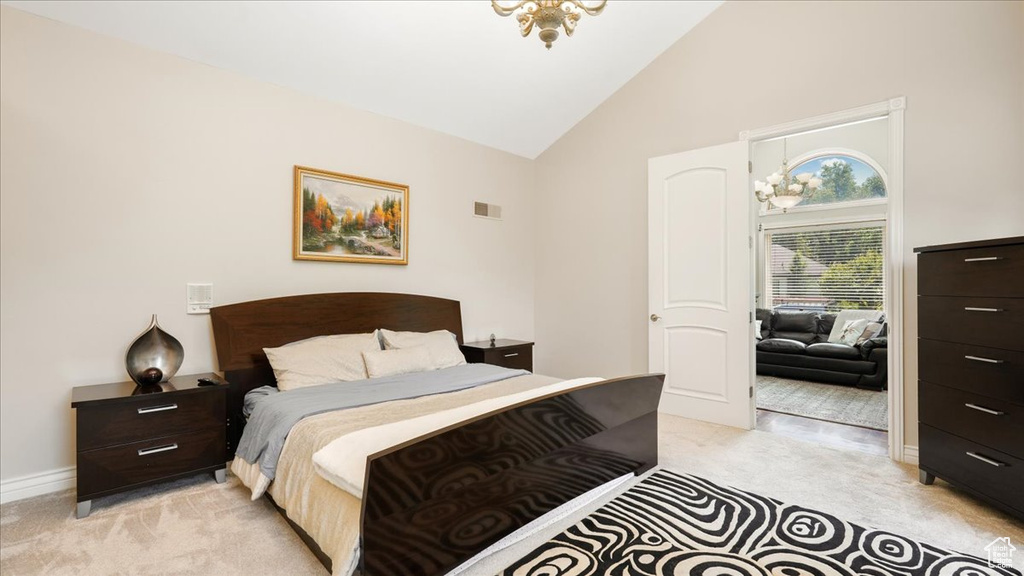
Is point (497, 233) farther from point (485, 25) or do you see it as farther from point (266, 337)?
point (266, 337)

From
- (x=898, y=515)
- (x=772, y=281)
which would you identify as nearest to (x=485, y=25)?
(x=898, y=515)

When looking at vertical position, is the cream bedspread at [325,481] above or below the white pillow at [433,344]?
below

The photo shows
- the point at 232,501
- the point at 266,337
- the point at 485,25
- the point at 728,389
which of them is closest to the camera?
the point at 232,501

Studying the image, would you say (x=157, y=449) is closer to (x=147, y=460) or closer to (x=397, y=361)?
(x=147, y=460)

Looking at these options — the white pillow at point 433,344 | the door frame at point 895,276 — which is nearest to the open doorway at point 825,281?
the door frame at point 895,276

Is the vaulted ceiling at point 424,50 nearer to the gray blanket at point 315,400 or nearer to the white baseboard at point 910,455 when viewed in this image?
the gray blanket at point 315,400

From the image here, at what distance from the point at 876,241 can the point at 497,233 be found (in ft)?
18.7

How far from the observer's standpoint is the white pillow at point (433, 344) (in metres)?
3.47

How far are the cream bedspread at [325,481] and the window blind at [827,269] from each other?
651 cm

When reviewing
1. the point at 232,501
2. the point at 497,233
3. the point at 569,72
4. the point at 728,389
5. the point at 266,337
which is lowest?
the point at 232,501

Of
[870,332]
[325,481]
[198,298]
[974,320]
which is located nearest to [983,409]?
[974,320]

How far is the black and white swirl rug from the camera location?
73.4 inches

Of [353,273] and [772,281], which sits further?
[772,281]

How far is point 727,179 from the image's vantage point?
3.75m
